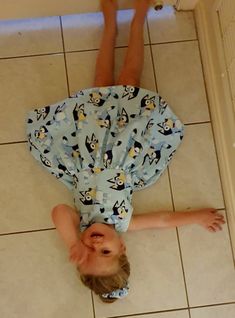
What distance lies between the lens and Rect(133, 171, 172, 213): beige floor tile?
1460 mm

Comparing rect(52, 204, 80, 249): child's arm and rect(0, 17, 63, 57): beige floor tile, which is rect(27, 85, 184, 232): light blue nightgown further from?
rect(0, 17, 63, 57): beige floor tile

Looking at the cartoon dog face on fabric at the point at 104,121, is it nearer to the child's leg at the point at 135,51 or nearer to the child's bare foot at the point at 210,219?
the child's leg at the point at 135,51

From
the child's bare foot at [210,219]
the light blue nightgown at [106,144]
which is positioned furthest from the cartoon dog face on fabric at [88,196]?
the child's bare foot at [210,219]

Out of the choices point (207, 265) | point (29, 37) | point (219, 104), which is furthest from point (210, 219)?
point (29, 37)

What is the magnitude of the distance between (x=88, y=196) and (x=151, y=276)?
30 cm

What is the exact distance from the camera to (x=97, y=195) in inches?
53.2

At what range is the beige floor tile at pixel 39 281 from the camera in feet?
4.57

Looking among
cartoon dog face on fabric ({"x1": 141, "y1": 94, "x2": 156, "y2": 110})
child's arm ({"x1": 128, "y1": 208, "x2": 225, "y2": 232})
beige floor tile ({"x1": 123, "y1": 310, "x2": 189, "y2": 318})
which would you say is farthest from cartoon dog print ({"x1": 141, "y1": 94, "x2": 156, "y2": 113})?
beige floor tile ({"x1": 123, "y1": 310, "x2": 189, "y2": 318})

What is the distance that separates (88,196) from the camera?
137 centimetres

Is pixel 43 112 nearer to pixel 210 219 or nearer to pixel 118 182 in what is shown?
pixel 118 182

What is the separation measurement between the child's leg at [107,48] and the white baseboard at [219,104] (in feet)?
0.91

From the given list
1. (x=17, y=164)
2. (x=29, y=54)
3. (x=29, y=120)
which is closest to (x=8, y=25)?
(x=29, y=54)

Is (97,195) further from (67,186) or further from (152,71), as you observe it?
(152,71)

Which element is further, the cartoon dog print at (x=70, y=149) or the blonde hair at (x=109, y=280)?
the cartoon dog print at (x=70, y=149)
